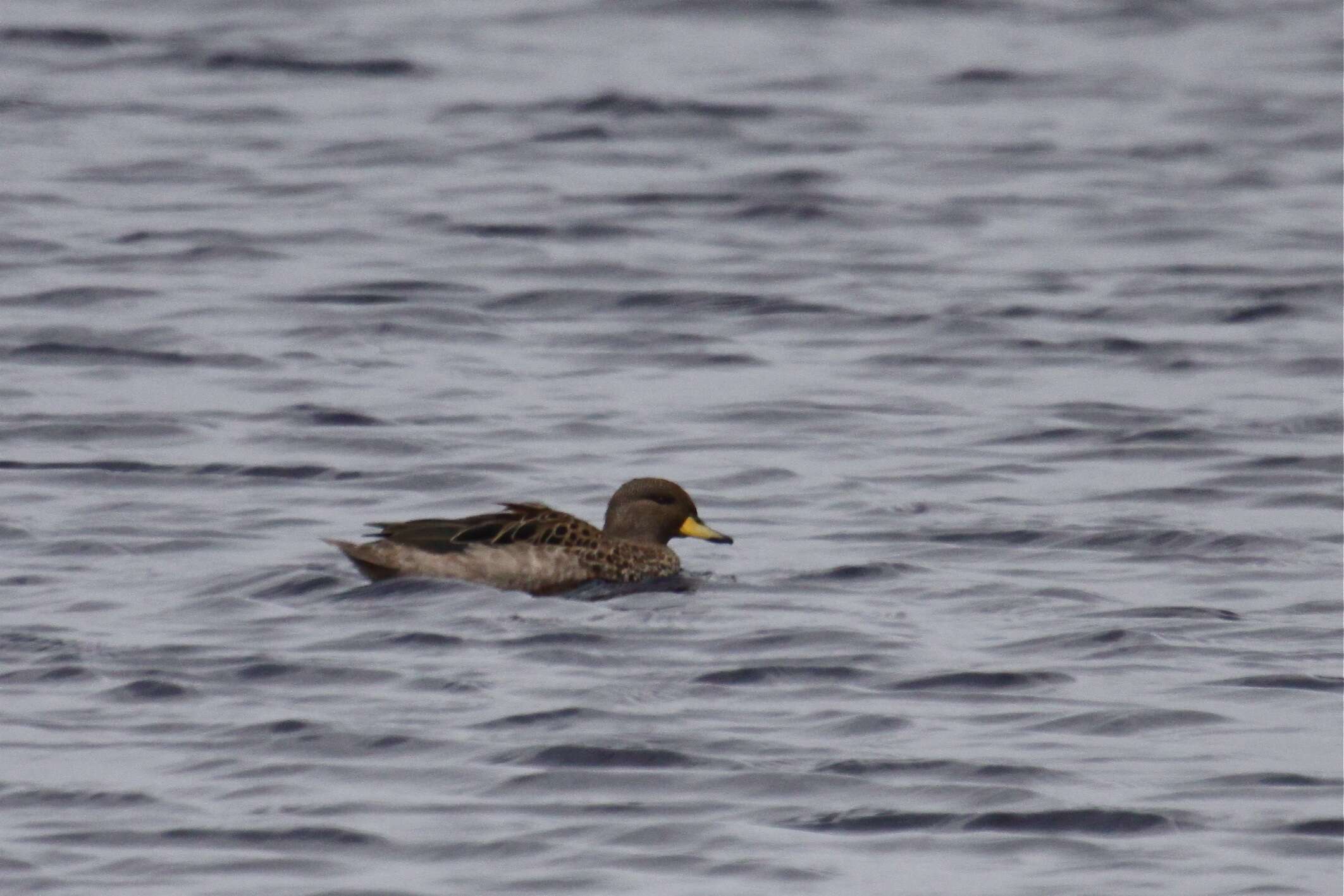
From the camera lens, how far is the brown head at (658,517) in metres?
12.7

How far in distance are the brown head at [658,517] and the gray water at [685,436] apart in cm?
32

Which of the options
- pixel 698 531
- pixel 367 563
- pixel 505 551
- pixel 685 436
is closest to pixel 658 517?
pixel 698 531

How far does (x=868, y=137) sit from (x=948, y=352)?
7.92 meters

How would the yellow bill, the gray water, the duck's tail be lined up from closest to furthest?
the gray water < the duck's tail < the yellow bill

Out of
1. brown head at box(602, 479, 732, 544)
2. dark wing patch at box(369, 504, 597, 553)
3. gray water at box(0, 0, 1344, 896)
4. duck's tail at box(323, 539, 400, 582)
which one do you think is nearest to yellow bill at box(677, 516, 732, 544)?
brown head at box(602, 479, 732, 544)

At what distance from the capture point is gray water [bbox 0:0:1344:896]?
916cm

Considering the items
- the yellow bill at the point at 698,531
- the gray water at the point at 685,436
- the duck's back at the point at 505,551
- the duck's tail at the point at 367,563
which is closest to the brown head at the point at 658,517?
the yellow bill at the point at 698,531

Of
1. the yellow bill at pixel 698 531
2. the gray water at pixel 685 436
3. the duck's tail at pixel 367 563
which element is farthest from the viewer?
the yellow bill at pixel 698 531

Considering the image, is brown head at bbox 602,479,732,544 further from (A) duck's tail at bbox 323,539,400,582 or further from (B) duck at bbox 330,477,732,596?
(A) duck's tail at bbox 323,539,400,582

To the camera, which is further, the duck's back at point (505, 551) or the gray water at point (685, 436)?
the duck's back at point (505, 551)

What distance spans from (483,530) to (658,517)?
92cm

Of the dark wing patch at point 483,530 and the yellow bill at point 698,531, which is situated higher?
the dark wing patch at point 483,530

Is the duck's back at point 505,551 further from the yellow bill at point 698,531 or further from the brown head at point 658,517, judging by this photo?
the yellow bill at point 698,531

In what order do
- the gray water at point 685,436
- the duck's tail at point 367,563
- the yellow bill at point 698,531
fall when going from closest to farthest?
1. the gray water at point 685,436
2. the duck's tail at point 367,563
3. the yellow bill at point 698,531
